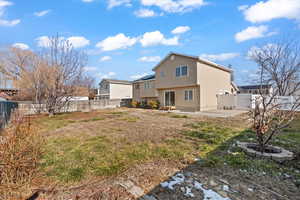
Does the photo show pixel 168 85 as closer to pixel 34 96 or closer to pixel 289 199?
pixel 34 96

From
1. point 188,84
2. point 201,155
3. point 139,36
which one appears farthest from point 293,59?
point 201,155

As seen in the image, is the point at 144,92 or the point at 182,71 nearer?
the point at 182,71

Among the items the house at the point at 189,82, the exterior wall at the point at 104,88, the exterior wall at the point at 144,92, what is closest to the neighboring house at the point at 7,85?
the exterior wall at the point at 104,88

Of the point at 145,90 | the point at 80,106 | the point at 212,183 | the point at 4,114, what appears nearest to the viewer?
the point at 212,183

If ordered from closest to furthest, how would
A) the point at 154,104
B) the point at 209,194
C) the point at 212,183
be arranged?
the point at 209,194 < the point at 212,183 < the point at 154,104

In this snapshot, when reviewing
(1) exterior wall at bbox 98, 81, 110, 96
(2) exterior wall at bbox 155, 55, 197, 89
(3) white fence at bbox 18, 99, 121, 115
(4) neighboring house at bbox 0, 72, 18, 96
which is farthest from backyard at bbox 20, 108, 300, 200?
(1) exterior wall at bbox 98, 81, 110, 96

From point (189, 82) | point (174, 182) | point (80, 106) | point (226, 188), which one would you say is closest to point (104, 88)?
point (80, 106)

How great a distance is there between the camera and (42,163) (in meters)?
3.53

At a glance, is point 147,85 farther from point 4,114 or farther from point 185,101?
point 4,114

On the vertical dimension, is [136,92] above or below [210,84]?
below

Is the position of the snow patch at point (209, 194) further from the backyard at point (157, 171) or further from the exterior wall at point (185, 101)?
the exterior wall at point (185, 101)

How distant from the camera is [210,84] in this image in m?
15.5

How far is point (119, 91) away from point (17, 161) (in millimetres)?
26159

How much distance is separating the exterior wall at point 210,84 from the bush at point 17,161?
13.4 meters
